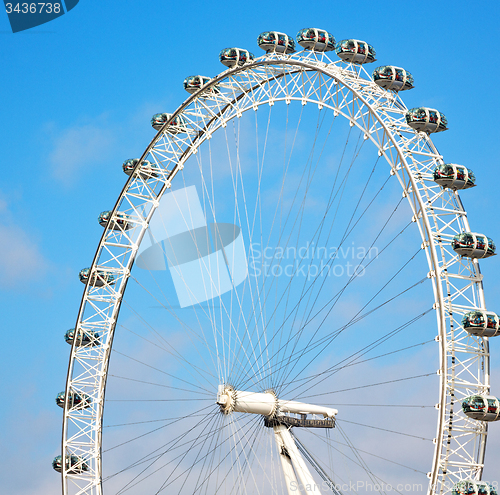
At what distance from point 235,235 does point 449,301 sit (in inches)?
597

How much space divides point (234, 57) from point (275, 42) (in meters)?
2.31

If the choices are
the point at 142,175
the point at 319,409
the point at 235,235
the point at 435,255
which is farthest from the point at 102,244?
the point at 435,255

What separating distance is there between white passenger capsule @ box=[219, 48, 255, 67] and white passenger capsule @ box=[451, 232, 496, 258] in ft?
42.3

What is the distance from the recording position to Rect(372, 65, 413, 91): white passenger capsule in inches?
1209

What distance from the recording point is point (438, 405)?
25266mm

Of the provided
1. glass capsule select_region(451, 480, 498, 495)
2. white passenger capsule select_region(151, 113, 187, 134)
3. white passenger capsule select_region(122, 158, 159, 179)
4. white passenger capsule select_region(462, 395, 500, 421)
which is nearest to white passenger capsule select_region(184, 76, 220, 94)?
white passenger capsule select_region(151, 113, 187, 134)

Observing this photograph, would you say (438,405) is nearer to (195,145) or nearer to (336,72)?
(336,72)

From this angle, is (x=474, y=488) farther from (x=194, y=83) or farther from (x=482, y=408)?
(x=194, y=83)

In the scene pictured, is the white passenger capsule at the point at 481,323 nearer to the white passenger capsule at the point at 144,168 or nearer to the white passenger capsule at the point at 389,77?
the white passenger capsule at the point at 389,77

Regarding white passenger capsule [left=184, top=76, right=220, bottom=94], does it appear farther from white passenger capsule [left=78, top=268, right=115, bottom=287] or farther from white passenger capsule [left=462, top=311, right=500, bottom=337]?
white passenger capsule [left=462, top=311, right=500, bottom=337]

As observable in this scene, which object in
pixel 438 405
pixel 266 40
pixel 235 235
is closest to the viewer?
pixel 438 405

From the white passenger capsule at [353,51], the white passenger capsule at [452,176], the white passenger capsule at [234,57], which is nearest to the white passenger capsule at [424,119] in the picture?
the white passenger capsule at [452,176]

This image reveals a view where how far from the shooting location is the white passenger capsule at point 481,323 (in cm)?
2570

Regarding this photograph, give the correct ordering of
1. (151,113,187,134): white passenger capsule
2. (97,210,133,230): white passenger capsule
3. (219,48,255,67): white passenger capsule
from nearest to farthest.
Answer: (219,48,255,67): white passenger capsule
(151,113,187,134): white passenger capsule
(97,210,133,230): white passenger capsule
